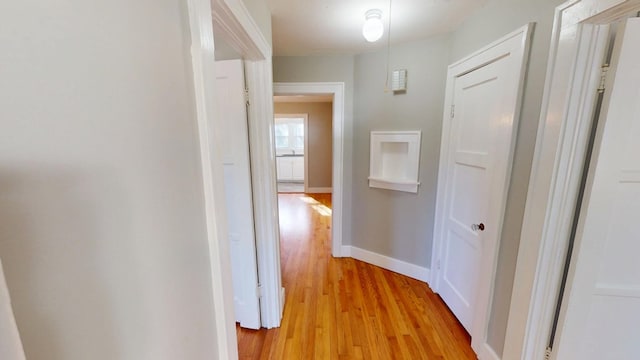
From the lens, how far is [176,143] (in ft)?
1.98

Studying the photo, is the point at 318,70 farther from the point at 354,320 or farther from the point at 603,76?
the point at 354,320

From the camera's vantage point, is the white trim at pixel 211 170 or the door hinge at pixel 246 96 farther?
the door hinge at pixel 246 96

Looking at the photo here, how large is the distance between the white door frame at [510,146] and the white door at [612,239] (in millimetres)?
349

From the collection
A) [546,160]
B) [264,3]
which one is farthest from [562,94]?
[264,3]

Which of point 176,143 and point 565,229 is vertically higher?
point 176,143

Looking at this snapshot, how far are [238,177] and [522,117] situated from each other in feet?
5.49

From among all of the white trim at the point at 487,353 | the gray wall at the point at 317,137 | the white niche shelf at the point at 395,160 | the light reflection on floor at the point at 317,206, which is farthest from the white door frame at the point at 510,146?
the gray wall at the point at 317,137

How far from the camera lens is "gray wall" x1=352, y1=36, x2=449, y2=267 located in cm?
214

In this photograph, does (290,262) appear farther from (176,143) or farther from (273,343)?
(176,143)

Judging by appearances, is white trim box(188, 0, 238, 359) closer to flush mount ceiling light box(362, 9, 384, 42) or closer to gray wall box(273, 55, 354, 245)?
flush mount ceiling light box(362, 9, 384, 42)

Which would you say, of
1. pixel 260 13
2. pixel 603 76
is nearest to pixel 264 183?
pixel 260 13

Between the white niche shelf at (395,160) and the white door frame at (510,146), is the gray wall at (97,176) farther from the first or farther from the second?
the white niche shelf at (395,160)

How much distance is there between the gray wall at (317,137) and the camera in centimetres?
610

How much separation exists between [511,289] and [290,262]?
2096mm
